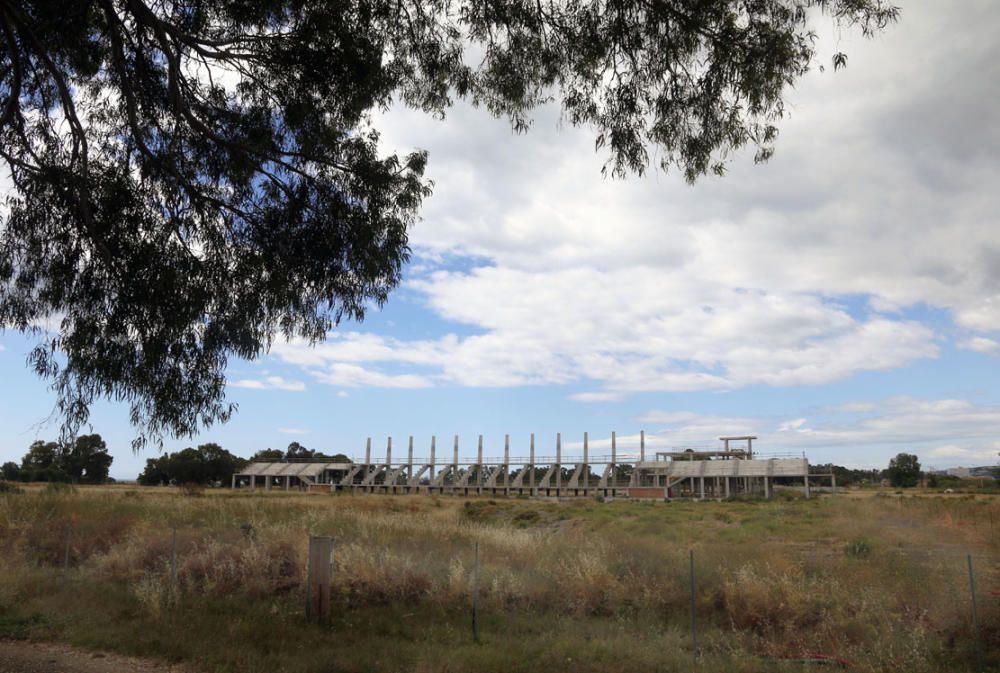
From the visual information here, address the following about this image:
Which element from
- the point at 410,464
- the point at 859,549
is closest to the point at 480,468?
the point at 410,464

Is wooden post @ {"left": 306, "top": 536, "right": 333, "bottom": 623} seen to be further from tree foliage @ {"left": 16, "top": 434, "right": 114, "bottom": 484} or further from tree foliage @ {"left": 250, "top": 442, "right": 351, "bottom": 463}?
tree foliage @ {"left": 250, "top": 442, "right": 351, "bottom": 463}

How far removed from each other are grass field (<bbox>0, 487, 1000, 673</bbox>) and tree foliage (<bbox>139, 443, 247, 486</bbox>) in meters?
60.6

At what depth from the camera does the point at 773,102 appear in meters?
8.44

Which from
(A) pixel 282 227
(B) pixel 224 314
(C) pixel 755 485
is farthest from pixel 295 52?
(C) pixel 755 485

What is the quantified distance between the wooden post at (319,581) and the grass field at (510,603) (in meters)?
0.34

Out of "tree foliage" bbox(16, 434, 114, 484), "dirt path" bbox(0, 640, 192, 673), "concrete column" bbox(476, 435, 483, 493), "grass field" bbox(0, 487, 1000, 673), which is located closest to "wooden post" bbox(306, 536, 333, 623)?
"grass field" bbox(0, 487, 1000, 673)

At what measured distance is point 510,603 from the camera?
39.3 ft

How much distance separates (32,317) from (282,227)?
3.76 meters

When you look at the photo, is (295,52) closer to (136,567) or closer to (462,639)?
(462,639)

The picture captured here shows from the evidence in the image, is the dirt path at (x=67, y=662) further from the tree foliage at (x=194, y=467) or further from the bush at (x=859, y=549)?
the tree foliage at (x=194, y=467)

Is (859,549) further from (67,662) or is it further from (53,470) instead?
(53,470)

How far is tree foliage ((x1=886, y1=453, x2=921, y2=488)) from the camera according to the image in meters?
76.9

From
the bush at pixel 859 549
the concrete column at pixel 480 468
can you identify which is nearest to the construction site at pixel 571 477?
the concrete column at pixel 480 468

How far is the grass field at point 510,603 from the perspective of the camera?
907cm
